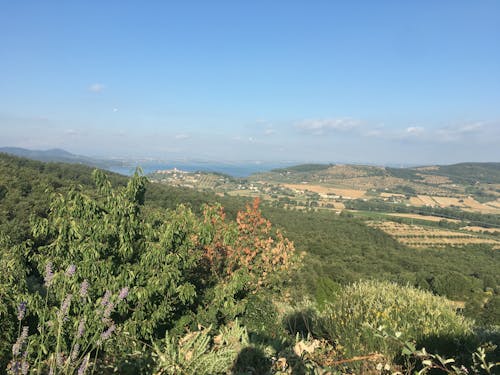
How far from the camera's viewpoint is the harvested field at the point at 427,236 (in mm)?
62219

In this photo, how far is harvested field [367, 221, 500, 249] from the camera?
6222cm

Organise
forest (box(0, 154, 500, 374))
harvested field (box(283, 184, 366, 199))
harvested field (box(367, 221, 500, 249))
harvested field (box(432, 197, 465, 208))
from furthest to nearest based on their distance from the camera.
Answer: harvested field (box(283, 184, 366, 199)) < harvested field (box(432, 197, 465, 208)) < harvested field (box(367, 221, 500, 249)) < forest (box(0, 154, 500, 374))

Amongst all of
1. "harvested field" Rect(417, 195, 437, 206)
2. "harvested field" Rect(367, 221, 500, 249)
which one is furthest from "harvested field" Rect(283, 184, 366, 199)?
"harvested field" Rect(367, 221, 500, 249)

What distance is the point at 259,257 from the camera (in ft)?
28.1

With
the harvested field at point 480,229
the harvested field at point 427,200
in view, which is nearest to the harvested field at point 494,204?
the harvested field at point 427,200

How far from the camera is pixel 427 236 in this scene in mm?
67375

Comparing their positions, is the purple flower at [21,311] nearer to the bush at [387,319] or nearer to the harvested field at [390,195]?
the bush at [387,319]

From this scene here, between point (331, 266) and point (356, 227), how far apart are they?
35.4m

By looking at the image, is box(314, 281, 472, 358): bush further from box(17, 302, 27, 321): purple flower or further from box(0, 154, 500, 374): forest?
box(17, 302, 27, 321): purple flower

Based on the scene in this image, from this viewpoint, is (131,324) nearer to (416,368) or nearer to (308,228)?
(416,368)

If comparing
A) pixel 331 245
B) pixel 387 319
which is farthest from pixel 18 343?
pixel 331 245

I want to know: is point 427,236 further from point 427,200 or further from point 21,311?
point 21,311

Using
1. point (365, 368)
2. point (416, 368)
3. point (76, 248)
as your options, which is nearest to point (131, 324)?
point (76, 248)

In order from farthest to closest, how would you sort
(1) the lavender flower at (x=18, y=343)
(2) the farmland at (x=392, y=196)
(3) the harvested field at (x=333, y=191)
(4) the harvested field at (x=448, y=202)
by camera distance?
(3) the harvested field at (x=333, y=191) < (4) the harvested field at (x=448, y=202) < (2) the farmland at (x=392, y=196) < (1) the lavender flower at (x=18, y=343)
